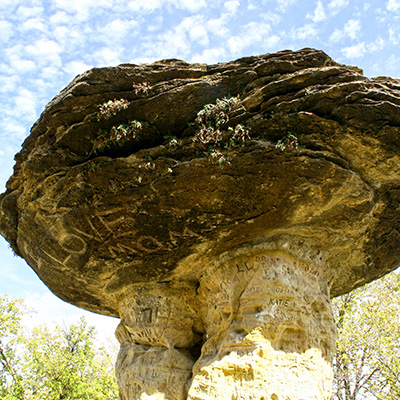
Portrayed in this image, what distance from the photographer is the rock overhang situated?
469 centimetres

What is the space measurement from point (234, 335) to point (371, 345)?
9550mm

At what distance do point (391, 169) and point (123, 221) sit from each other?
3537 millimetres

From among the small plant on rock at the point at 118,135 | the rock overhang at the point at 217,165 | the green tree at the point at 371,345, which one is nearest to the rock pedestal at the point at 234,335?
the rock overhang at the point at 217,165

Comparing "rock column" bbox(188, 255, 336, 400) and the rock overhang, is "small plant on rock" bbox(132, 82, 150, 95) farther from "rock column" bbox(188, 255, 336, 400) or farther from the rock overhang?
"rock column" bbox(188, 255, 336, 400)

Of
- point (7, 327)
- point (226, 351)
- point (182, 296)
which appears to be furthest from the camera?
point (7, 327)

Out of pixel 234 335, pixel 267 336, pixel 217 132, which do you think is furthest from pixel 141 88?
pixel 267 336

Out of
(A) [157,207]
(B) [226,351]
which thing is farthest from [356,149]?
(B) [226,351]

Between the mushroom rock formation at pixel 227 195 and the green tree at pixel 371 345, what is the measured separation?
7856mm

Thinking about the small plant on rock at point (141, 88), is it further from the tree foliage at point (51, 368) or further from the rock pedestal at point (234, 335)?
the tree foliage at point (51, 368)

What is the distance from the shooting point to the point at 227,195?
496cm

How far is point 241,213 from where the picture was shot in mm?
5137

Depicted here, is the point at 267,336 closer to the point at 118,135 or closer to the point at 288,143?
the point at 288,143

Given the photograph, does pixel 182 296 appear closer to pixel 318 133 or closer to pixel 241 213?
pixel 241 213

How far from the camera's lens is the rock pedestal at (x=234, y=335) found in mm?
4609
